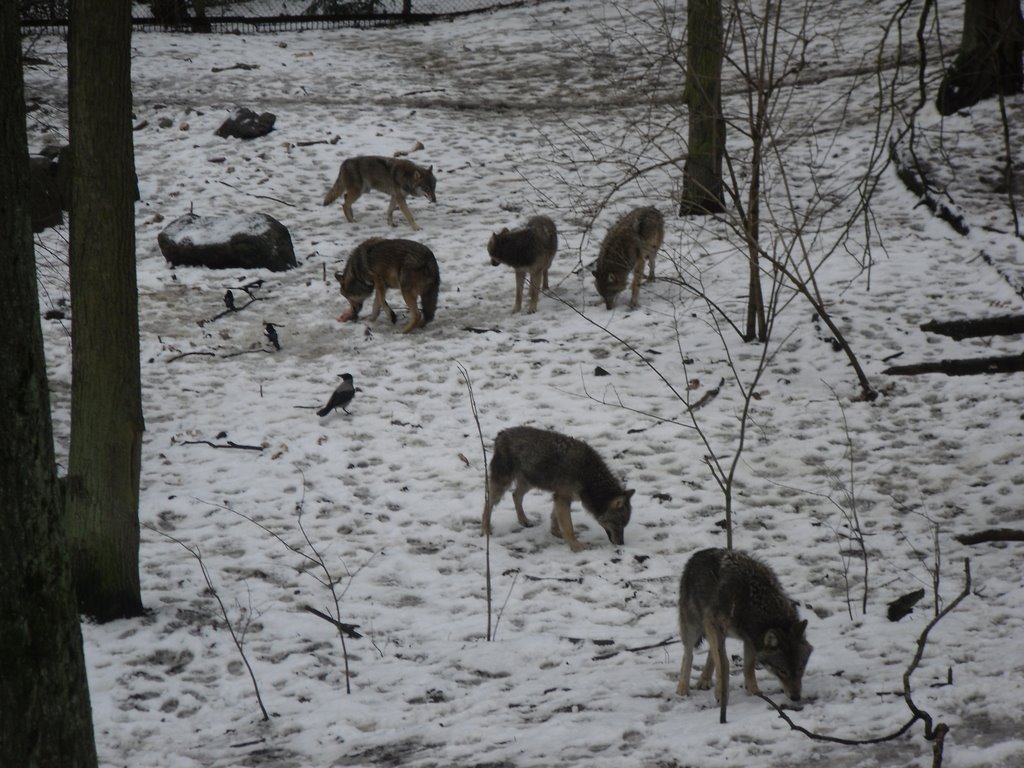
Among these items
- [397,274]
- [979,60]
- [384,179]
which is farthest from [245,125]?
[979,60]

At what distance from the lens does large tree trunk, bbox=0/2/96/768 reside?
3275 mm

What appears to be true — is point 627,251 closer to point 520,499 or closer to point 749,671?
point 520,499

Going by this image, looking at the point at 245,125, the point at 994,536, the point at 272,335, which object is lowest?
the point at 994,536

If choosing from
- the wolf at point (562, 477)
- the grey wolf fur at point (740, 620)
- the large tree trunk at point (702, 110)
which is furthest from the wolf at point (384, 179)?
the grey wolf fur at point (740, 620)

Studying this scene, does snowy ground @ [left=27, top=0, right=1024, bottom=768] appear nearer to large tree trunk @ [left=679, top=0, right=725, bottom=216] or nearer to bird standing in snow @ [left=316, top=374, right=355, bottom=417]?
bird standing in snow @ [left=316, top=374, right=355, bottom=417]

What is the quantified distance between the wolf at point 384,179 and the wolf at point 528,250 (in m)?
3.76

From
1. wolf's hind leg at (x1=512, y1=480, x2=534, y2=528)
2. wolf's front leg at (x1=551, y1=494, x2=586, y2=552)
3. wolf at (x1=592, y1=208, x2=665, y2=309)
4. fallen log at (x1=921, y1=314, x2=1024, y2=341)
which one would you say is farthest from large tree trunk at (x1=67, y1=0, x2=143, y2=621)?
fallen log at (x1=921, y1=314, x2=1024, y2=341)

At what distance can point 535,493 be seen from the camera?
9.70 metres

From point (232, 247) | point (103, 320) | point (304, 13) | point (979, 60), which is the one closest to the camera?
point (103, 320)

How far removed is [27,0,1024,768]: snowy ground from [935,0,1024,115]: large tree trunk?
0.40m

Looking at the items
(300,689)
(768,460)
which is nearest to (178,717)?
(300,689)

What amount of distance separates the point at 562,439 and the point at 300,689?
313 centimetres

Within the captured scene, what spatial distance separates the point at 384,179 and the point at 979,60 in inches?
364

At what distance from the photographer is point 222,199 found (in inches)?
664
